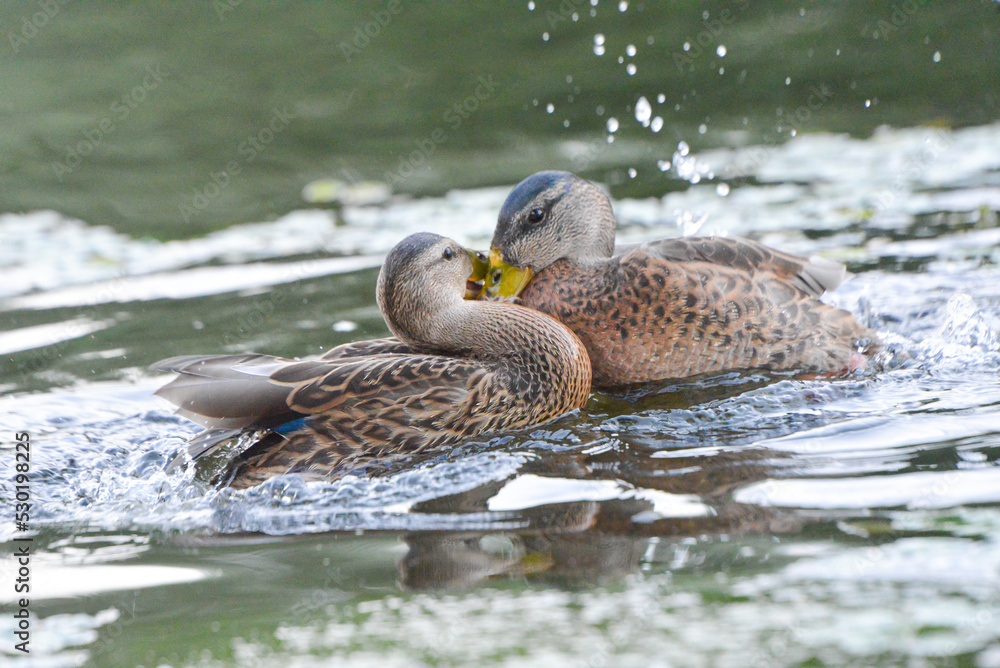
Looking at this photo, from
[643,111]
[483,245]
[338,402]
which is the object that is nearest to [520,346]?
[338,402]

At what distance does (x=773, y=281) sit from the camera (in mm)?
5793

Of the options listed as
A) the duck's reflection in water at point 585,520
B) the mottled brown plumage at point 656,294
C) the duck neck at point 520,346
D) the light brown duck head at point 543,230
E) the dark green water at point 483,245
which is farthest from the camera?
the light brown duck head at point 543,230

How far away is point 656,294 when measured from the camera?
5551 mm

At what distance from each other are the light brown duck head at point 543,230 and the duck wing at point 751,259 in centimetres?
27

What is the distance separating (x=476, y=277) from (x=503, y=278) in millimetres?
192

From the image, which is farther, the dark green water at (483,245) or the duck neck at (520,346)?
the duck neck at (520,346)

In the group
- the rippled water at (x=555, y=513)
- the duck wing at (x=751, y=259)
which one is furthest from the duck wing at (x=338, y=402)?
the duck wing at (x=751, y=259)

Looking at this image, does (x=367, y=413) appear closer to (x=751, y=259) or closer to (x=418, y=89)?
(x=751, y=259)

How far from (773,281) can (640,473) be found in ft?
5.76

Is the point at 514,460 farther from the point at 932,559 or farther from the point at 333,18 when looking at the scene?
the point at 333,18

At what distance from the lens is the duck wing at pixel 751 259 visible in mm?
5715

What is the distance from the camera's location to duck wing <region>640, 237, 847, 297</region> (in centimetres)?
571

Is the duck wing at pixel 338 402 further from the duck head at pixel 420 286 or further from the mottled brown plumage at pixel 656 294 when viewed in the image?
the mottled brown plumage at pixel 656 294

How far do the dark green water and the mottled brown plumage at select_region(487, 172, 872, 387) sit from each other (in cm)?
22
